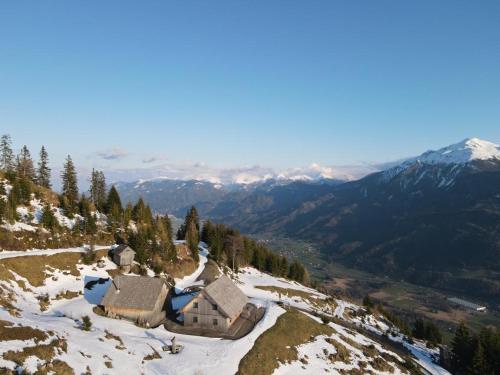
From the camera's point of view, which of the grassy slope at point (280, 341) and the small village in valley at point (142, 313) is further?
the grassy slope at point (280, 341)

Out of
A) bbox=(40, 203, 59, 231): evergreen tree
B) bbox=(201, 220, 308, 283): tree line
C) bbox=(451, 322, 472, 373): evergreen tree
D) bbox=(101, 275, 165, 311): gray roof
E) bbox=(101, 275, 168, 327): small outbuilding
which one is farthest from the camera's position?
bbox=(201, 220, 308, 283): tree line

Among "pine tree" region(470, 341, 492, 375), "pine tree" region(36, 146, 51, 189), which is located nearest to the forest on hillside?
"pine tree" region(36, 146, 51, 189)

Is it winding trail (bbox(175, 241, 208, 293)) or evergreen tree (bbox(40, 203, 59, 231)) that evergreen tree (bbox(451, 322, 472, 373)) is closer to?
winding trail (bbox(175, 241, 208, 293))

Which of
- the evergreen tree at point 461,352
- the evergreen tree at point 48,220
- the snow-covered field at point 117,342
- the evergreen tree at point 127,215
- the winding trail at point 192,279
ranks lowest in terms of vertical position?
the evergreen tree at point 461,352

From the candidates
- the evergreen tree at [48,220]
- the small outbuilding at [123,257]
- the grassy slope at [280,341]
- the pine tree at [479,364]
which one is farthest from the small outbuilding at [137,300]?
the pine tree at [479,364]

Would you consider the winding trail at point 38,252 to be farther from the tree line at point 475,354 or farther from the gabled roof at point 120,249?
the tree line at point 475,354

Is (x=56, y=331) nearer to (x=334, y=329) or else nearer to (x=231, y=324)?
(x=231, y=324)

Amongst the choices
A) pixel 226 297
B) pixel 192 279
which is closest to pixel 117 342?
pixel 226 297
